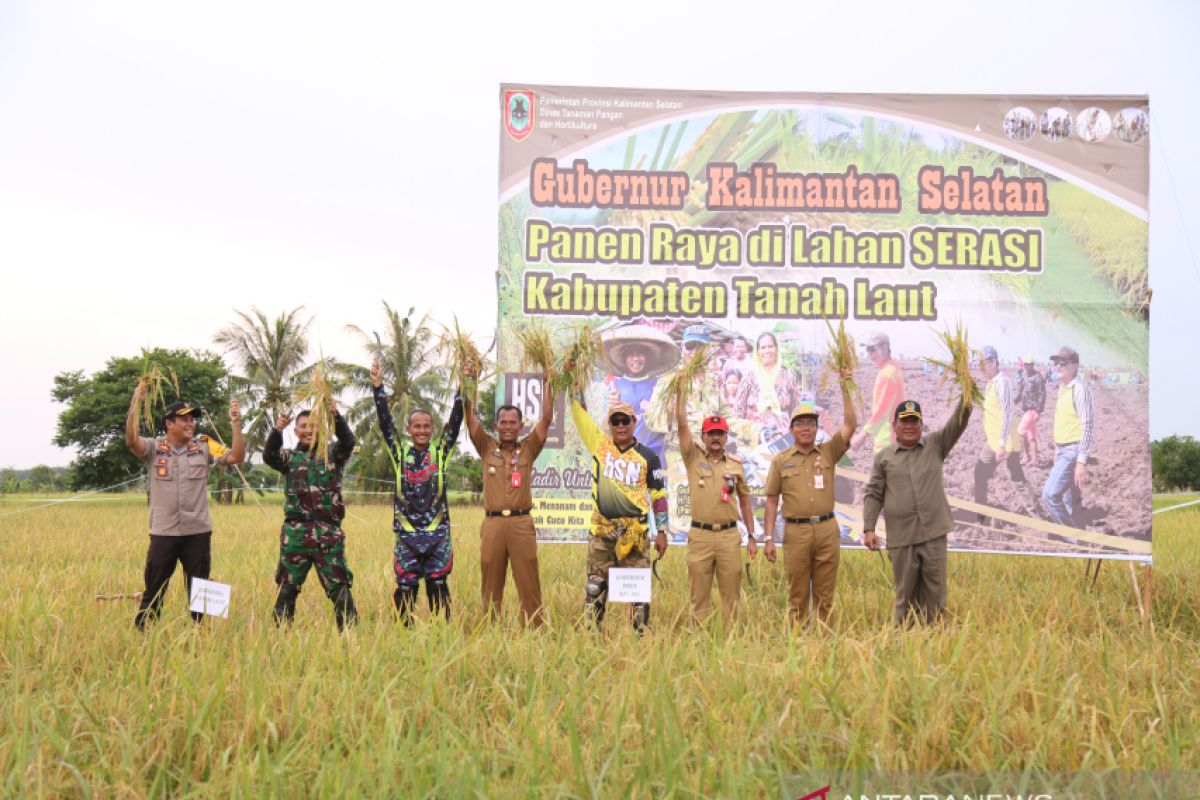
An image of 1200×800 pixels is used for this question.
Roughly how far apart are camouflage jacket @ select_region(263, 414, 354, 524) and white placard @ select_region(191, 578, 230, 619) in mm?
849

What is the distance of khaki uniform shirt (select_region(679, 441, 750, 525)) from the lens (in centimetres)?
588

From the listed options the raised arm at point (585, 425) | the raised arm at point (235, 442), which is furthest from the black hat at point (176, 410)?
the raised arm at point (585, 425)

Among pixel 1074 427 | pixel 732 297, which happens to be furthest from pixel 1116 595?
pixel 732 297

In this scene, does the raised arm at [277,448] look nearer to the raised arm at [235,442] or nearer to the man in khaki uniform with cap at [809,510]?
the raised arm at [235,442]

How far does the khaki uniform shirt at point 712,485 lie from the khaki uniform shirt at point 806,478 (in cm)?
30

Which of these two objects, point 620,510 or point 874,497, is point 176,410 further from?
point 874,497

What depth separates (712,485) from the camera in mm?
5898

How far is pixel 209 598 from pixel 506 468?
2019 mm

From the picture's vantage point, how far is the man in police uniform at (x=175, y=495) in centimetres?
588

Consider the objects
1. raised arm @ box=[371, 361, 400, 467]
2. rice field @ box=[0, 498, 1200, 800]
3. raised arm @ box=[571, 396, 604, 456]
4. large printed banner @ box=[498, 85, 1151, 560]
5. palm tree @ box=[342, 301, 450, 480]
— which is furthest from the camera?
palm tree @ box=[342, 301, 450, 480]

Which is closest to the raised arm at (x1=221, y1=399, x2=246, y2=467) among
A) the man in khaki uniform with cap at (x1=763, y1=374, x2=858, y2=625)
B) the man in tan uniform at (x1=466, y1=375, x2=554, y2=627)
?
the man in tan uniform at (x1=466, y1=375, x2=554, y2=627)

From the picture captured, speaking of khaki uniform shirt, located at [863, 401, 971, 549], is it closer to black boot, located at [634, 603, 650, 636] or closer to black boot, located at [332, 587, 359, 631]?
black boot, located at [634, 603, 650, 636]

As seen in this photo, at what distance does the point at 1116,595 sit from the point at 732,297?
14.4 ft

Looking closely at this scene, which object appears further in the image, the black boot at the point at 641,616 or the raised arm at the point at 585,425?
the raised arm at the point at 585,425
